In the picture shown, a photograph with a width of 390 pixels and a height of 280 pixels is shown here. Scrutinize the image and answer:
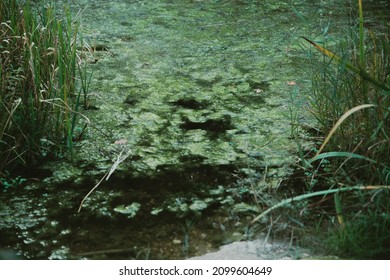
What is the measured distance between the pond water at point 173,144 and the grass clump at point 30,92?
0.35ft

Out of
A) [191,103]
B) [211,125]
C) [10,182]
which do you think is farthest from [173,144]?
[10,182]

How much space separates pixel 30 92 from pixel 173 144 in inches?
23.3

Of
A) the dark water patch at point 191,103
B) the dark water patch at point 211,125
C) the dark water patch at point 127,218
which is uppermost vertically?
the dark water patch at point 191,103

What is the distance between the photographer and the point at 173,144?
7.82ft

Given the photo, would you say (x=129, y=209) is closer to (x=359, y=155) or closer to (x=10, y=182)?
(x=10, y=182)

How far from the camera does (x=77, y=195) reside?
207 cm

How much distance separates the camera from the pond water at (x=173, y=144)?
1872mm

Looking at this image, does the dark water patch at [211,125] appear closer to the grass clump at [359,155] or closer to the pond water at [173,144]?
the pond water at [173,144]

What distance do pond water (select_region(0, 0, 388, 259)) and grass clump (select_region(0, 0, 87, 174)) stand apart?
0.35 feet

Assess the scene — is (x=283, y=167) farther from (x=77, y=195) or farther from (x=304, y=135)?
(x=77, y=195)

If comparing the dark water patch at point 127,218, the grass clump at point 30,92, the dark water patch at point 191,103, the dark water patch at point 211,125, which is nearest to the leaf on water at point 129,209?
the dark water patch at point 127,218
